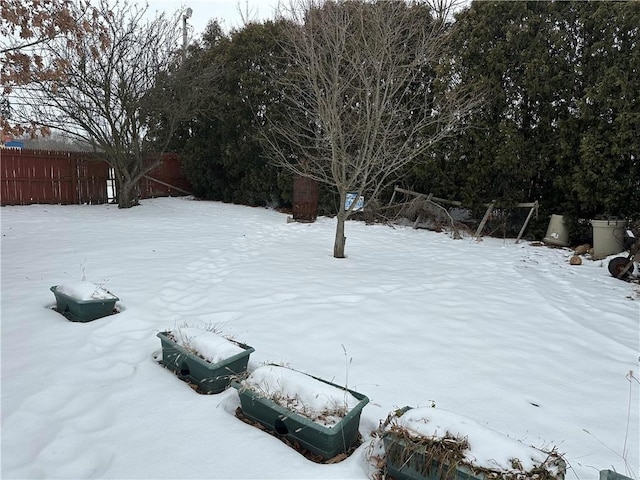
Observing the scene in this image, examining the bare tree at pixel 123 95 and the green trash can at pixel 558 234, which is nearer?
the green trash can at pixel 558 234

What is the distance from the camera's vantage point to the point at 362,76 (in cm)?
564

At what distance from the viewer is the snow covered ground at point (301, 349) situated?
2.06m

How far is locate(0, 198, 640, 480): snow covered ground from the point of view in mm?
2061

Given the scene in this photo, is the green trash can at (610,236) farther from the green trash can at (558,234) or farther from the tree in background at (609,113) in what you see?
the green trash can at (558,234)

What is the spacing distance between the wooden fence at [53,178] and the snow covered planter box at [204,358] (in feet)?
36.6

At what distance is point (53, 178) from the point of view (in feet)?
38.6

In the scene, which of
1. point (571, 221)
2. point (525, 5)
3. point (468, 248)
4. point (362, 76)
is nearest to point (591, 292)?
point (468, 248)

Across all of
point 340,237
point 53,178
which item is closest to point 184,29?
point 53,178

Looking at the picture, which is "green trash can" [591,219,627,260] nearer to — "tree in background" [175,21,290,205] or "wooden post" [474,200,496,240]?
"wooden post" [474,200,496,240]

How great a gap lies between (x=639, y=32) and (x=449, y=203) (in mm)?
4573

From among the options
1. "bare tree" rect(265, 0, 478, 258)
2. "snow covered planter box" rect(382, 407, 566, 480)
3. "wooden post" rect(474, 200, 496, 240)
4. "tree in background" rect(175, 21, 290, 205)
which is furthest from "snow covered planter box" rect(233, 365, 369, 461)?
"tree in background" rect(175, 21, 290, 205)

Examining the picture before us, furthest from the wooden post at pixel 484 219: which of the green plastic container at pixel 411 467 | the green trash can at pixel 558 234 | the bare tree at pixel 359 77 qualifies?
the green plastic container at pixel 411 467

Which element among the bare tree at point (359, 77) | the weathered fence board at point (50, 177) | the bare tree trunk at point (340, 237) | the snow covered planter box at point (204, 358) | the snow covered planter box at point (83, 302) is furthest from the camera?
the weathered fence board at point (50, 177)

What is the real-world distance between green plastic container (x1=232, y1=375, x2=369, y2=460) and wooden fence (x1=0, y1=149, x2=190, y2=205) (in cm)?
1205
